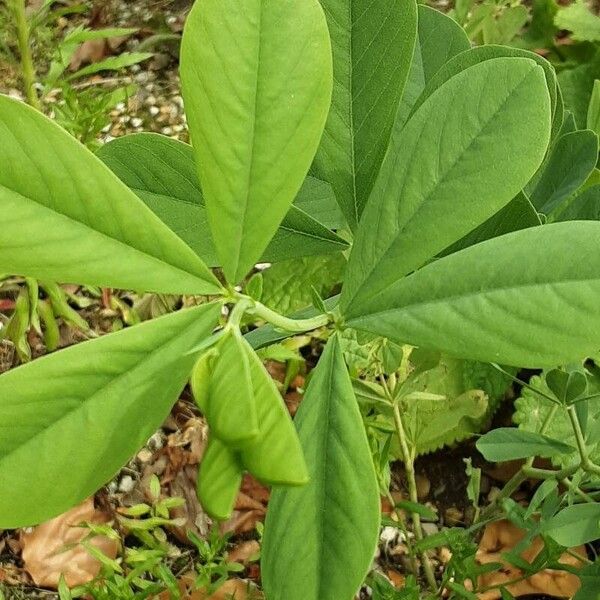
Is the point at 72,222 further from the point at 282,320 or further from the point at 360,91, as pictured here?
the point at 360,91

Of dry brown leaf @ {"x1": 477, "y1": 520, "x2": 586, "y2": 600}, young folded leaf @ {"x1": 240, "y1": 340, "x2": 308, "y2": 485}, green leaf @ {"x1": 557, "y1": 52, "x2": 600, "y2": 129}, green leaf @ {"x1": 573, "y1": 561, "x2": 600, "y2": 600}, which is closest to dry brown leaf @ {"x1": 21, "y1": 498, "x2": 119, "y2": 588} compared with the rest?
dry brown leaf @ {"x1": 477, "y1": 520, "x2": 586, "y2": 600}

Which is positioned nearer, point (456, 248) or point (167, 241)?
point (167, 241)

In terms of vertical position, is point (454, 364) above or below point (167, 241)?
below

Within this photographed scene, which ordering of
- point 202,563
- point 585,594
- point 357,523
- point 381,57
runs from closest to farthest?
point 357,523 < point 381,57 < point 585,594 < point 202,563

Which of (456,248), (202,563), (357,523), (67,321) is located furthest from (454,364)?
(357,523)

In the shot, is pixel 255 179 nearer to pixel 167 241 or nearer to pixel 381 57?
pixel 167 241

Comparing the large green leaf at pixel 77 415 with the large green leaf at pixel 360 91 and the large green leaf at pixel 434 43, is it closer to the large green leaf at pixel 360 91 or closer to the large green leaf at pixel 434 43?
the large green leaf at pixel 360 91

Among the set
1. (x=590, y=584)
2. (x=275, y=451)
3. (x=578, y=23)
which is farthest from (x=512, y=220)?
→ (x=578, y=23)
